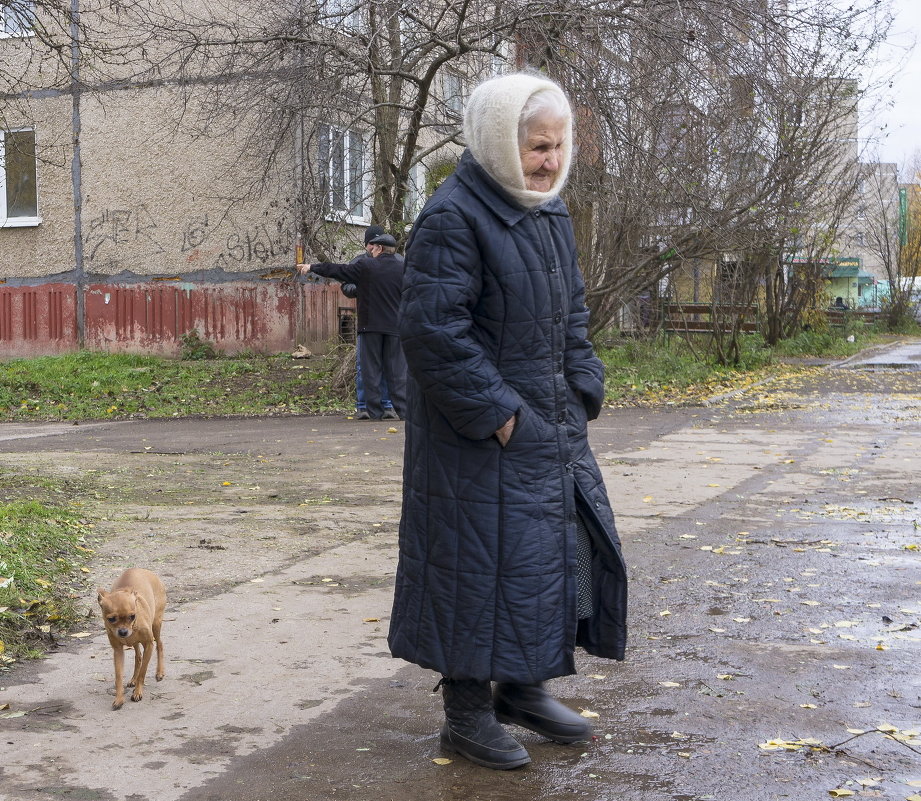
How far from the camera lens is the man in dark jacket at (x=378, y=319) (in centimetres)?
1251

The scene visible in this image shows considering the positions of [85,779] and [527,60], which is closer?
[85,779]

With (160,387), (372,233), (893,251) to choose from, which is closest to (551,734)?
(372,233)

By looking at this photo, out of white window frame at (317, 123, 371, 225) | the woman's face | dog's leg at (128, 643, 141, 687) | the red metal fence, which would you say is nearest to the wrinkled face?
dog's leg at (128, 643, 141, 687)

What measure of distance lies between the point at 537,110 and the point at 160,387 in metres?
12.8

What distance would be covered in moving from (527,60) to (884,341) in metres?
23.7

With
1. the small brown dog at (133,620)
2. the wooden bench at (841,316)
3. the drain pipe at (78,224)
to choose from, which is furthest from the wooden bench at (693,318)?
the small brown dog at (133,620)

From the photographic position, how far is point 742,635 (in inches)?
192

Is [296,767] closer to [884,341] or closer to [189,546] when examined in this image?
[189,546]

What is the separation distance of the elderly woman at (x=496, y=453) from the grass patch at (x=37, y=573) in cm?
182

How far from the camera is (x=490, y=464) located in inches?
138

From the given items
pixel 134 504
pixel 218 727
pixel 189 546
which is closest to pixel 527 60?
pixel 134 504

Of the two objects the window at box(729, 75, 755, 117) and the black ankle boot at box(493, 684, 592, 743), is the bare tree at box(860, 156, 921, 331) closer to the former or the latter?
the window at box(729, 75, 755, 117)

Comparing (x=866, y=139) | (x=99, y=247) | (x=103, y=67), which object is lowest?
(x=99, y=247)

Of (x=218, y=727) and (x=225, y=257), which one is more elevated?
(x=225, y=257)
